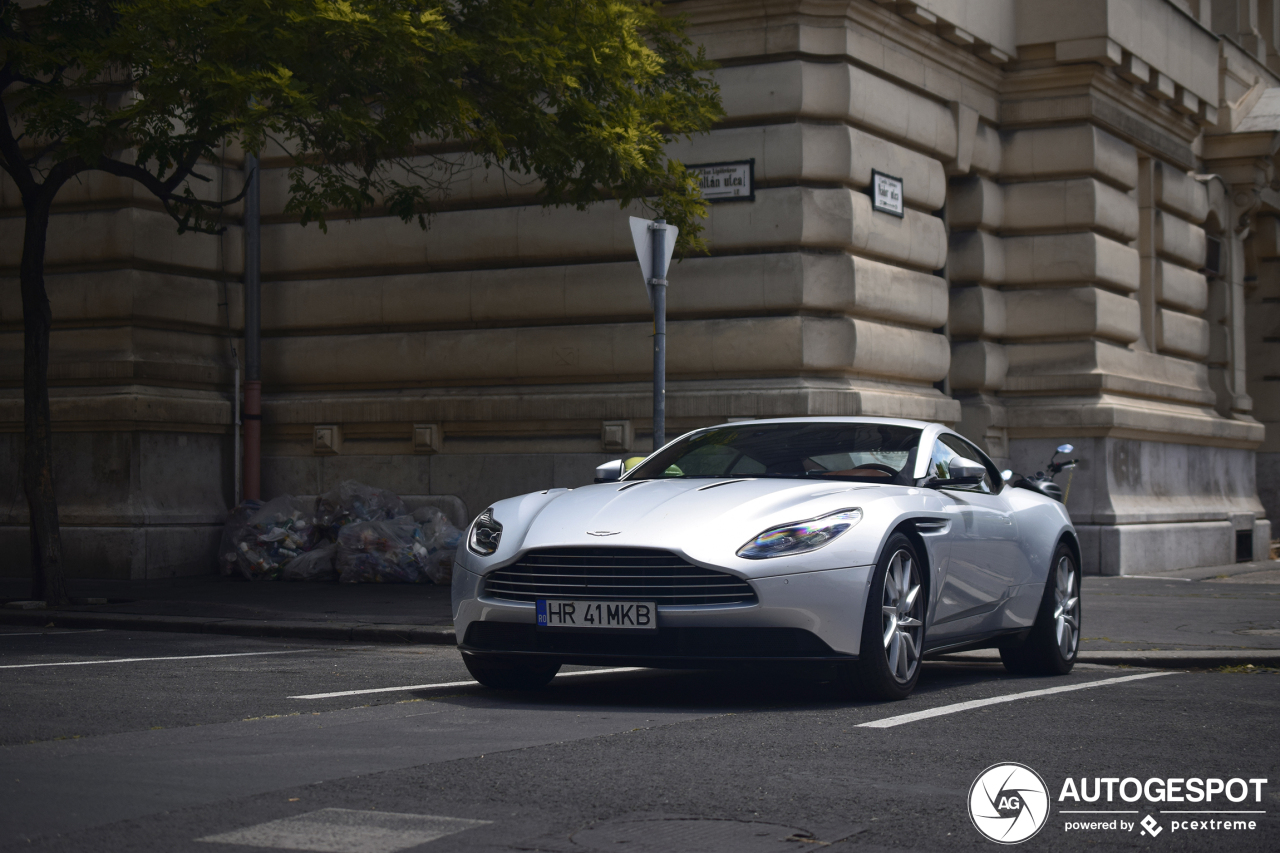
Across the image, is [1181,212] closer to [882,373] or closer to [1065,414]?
[1065,414]

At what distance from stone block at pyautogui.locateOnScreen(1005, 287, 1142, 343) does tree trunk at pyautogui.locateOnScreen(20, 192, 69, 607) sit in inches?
411

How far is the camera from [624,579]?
6.87 meters

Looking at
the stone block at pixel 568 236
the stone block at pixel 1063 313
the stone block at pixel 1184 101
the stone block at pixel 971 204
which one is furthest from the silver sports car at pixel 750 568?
the stone block at pixel 1184 101

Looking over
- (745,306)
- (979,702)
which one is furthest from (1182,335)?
(979,702)

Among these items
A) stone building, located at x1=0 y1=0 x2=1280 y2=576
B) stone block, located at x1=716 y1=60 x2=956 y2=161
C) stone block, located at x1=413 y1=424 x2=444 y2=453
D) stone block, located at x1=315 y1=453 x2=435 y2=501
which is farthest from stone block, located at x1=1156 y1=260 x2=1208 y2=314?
stone block, located at x1=315 y1=453 x2=435 y2=501

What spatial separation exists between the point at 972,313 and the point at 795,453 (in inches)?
405

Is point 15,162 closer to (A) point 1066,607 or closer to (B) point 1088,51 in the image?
(A) point 1066,607

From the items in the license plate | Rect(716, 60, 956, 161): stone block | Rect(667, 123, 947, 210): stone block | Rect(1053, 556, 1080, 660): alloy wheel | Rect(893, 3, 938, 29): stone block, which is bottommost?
Rect(1053, 556, 1080, 660): alloy wheel

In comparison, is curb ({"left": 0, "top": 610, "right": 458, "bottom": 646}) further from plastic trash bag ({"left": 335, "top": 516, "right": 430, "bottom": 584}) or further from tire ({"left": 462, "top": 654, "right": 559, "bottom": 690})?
plastic trash bag ({"left": 335, "top": 516, "right": 430, "bottom": 584})

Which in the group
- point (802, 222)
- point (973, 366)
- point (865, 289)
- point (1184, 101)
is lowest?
point (973, 366)

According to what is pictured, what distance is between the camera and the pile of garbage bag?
15.3 m

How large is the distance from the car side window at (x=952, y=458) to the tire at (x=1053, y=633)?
60 cm

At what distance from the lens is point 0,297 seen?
17.0m

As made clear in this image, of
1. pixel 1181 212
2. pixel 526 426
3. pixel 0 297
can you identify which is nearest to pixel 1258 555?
pixel 1181 212
